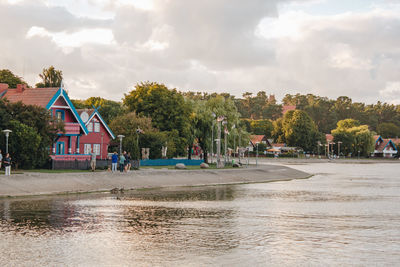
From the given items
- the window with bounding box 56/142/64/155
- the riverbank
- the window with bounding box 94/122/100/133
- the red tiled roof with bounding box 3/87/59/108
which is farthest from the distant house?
the red tiled roof with bounding box 3/87/59/108

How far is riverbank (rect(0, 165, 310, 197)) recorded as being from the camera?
1366 inches

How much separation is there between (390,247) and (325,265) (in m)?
4.07

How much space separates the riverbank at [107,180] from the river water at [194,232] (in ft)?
9.00

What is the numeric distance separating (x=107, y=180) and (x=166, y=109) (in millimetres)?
37957

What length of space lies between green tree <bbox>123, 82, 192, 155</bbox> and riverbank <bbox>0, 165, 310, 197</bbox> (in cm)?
1800

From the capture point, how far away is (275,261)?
15328 millimetres

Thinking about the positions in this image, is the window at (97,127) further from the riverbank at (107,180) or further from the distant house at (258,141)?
the distant house at (258,141)

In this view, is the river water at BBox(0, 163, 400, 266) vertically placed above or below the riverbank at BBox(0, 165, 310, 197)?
below

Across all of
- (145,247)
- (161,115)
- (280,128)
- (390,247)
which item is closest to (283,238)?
(390,247)

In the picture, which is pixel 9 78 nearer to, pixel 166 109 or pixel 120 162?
pixel 166 109

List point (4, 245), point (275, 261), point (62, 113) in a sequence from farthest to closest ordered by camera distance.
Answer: point (62, 113), point (4, 245), point (275, 261)

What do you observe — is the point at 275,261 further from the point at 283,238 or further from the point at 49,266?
the point at 49,266

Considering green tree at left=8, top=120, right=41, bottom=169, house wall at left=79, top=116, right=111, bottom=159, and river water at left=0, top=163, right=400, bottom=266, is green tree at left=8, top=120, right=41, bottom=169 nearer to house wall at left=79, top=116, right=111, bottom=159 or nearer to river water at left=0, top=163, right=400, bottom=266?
river water at left=0, top=163, right=400, bottom=266

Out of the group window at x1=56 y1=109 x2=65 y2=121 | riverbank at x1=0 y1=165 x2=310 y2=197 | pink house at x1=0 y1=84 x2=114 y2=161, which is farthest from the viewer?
window at x1=56 y1=109 x2=65 y2=121
